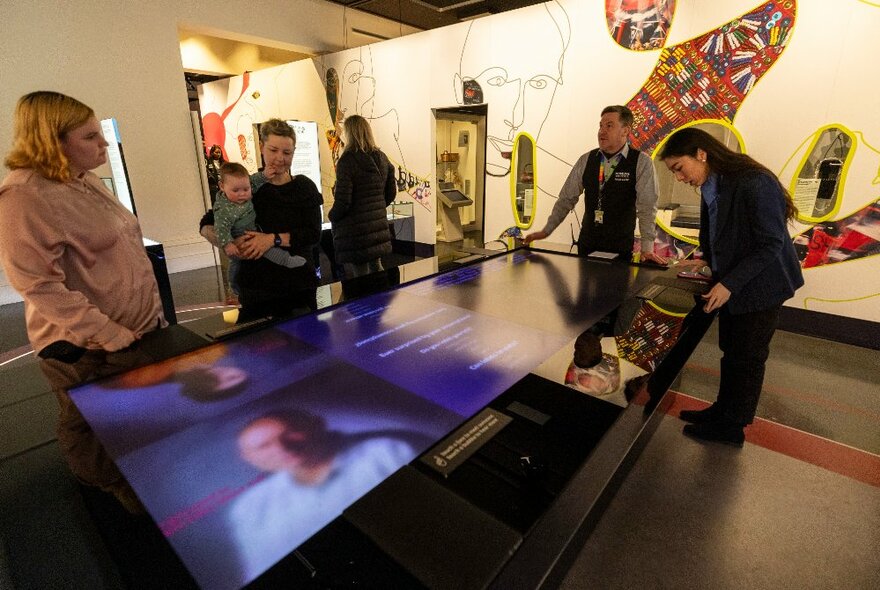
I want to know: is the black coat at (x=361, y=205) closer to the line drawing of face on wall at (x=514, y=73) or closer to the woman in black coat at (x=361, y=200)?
the woman in black coat at (x=361, y=200)

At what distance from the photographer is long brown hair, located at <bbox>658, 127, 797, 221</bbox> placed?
1672mm

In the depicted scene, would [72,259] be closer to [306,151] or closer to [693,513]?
[693,513]

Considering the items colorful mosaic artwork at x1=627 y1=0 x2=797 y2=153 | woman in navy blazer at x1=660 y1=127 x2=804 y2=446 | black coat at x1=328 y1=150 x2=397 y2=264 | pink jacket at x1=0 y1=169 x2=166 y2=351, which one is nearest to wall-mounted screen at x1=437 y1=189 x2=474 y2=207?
colorful mosaic artwork at x1=627 y1=0 x2=797 y2=153

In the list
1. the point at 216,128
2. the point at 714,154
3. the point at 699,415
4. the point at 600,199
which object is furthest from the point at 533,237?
the point at 216,128

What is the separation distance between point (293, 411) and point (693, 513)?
5.43 feet

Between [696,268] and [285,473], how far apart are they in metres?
1.95

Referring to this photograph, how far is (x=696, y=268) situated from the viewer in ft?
6.63

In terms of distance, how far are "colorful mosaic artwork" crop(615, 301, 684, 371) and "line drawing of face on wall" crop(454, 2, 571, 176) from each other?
329 centimetres

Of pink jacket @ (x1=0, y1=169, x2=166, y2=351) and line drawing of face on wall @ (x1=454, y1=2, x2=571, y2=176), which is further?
line drawing of face on wall @ (x1=454, y1=2, x2=571, y2=176)

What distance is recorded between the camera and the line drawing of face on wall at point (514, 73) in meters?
4.06

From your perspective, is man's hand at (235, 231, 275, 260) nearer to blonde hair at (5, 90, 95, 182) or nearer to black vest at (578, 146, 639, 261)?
blonde hair at (5, 90, 95, 182)

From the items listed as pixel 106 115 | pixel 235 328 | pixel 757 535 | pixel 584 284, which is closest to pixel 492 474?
pixel 235 328

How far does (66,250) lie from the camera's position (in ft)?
4.09

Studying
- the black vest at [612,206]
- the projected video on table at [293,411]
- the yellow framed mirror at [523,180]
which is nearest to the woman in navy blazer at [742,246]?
the projected video on table at [293,411]
